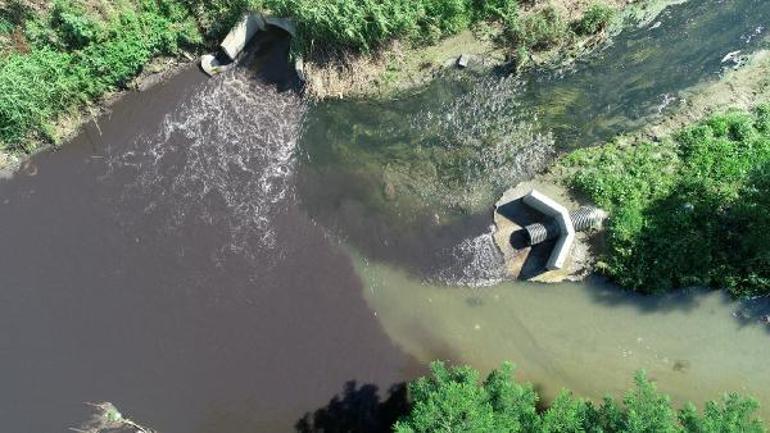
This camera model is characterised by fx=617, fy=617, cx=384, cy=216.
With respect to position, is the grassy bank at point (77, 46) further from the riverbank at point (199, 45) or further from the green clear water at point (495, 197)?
the green clear water at point (495, 197)

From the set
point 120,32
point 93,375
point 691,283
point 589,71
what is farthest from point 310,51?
point 691,283

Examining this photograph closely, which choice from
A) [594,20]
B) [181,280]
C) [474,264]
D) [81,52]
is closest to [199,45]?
[81,52]

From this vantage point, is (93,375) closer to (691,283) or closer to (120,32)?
(120,32)

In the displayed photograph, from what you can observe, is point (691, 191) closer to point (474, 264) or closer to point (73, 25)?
point (474, 264)

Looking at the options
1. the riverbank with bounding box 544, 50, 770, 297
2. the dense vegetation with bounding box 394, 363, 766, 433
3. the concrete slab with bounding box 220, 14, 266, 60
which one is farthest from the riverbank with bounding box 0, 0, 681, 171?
the dense vegetation with bounding box 394, 363, 766, 433

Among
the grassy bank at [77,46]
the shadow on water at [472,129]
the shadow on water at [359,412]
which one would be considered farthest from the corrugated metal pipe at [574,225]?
the grassy bank at [77,46]

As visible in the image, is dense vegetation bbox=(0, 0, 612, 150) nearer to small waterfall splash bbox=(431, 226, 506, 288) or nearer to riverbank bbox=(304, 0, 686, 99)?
riverbank bbox=(304, 0, 686, 99)
